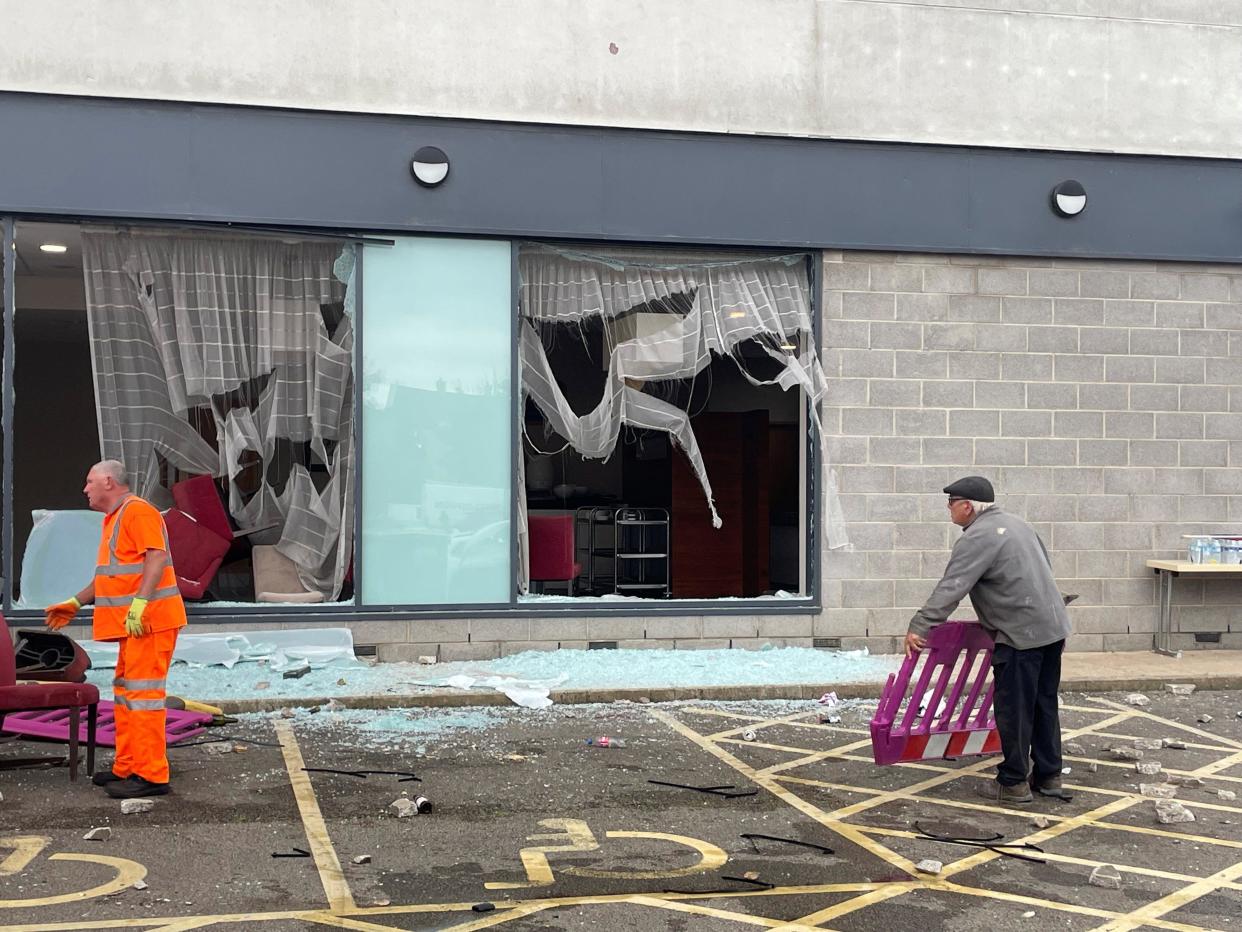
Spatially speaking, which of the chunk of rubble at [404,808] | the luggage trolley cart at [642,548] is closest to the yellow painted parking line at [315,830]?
the chunk of rubble at [404,808]

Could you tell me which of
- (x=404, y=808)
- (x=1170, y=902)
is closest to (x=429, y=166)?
(x=404, y=808)

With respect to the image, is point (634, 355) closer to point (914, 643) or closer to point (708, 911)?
point (914, 643)

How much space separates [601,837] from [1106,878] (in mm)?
2275

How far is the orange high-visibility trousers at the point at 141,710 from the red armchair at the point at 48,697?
10.5 inches

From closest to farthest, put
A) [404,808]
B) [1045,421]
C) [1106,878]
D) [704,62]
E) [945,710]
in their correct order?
1. [1106,878]
2. [404,808]
3. [945,710]
4. [704,62]
5. [1045,421]

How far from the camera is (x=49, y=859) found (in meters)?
5.89

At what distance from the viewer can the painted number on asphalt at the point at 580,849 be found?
573 cm

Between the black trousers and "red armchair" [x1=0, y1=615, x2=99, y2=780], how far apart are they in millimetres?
5009

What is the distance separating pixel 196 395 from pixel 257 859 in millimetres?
5902

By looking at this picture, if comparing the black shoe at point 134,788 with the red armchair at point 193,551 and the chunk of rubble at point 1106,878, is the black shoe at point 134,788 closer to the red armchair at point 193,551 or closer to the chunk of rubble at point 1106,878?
the red armchair at point 193,551

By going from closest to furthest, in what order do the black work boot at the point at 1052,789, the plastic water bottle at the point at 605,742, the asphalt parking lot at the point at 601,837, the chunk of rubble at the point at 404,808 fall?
the asphalt parking lot at the point at 601,837 < the chunk of rubble at the point at 404,808 < the black work boot at the point at 1052,789 < the plastic water bottle at the point at 605,742

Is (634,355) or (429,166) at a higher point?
(429,166)

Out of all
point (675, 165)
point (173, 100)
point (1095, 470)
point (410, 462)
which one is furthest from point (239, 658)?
point (1095, 470)

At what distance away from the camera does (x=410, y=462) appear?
1116 centimetres
